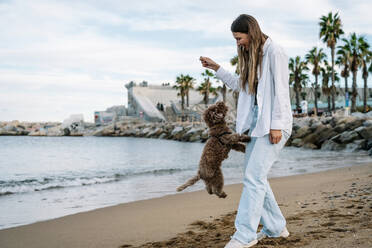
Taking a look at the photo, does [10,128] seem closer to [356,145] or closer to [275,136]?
[356,145]

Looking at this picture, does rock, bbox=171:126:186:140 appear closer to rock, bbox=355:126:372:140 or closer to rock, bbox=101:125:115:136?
rock, bbox=101:125:115:136

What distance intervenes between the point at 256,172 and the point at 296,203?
2.59 meters

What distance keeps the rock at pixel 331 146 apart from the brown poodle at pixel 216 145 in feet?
59.9

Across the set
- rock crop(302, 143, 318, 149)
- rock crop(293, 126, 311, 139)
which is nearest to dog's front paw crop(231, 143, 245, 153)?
rock crop(302, 143, 318, 149)

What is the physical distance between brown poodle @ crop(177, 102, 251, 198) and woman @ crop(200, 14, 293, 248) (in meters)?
0.14

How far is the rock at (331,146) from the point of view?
19.3 metres

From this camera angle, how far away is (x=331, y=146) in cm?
1980

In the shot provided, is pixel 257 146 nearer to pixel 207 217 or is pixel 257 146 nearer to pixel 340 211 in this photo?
pixel 340 211

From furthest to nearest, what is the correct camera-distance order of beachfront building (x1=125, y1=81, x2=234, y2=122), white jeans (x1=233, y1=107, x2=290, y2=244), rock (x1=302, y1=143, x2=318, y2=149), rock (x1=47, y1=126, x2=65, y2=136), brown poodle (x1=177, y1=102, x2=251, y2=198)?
1. rock (x1=47, y1=126, x2=65, y2=136)
2. beachfront building (x1=125, y1=81, x2=234, y2=122)
3. rock (x1=302, y1=143, x2=318, y2=149)
4. white jeans (x1=233, y1=107, x2=290, y2=244)
5. brown poodle (x1=177, y1=102, x2=251, y2=198)

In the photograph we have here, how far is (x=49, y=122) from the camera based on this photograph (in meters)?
97.6

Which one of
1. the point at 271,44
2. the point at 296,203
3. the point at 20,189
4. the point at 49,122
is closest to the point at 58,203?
the point at 20,189

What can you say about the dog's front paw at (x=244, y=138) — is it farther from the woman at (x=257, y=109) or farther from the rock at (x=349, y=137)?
the rock at (x=349, y=137)

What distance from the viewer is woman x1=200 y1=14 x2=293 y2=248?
264cm

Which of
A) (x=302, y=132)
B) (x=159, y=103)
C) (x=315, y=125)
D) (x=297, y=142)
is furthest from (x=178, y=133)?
(x=159, y=103)
